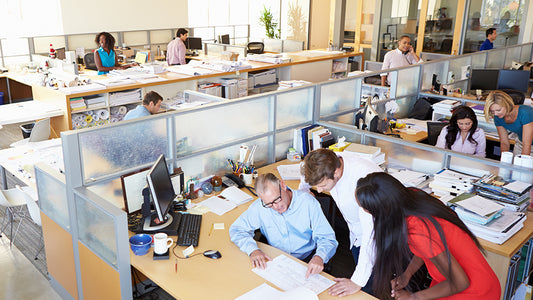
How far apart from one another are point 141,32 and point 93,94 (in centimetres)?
472

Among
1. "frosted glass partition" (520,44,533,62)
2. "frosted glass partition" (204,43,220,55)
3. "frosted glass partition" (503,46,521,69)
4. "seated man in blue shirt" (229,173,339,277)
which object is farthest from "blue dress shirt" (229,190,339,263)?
"frosted glass partition" (520,44,533,62)

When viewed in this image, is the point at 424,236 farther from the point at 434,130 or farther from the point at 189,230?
the point at 434,130

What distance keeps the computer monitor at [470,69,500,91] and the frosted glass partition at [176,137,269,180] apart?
410 centimetres

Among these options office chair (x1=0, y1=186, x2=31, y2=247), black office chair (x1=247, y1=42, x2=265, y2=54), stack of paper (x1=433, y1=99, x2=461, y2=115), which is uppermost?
black office chair (x1=247, y1=42, x2=265, y2=54)

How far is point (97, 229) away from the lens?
264 centimetres

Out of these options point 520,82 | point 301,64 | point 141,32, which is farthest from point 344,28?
point 520,82

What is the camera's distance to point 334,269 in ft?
12.2

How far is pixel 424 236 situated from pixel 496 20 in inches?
357

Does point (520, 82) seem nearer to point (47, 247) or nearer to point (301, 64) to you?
point (301, 64)

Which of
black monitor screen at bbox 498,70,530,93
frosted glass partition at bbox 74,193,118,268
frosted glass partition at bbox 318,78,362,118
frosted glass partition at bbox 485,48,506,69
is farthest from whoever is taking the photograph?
frosted glass partition at bbox 485,48,506,69

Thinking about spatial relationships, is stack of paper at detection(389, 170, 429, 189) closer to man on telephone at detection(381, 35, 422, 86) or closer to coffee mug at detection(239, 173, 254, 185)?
coffee mug at detection(239, 173, 254, 185)

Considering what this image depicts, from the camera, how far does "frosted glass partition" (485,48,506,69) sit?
7.22m

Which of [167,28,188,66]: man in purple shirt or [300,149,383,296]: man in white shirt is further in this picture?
[167,28,188,66]: man in purple shirt

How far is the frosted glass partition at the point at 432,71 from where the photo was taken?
5.73m
